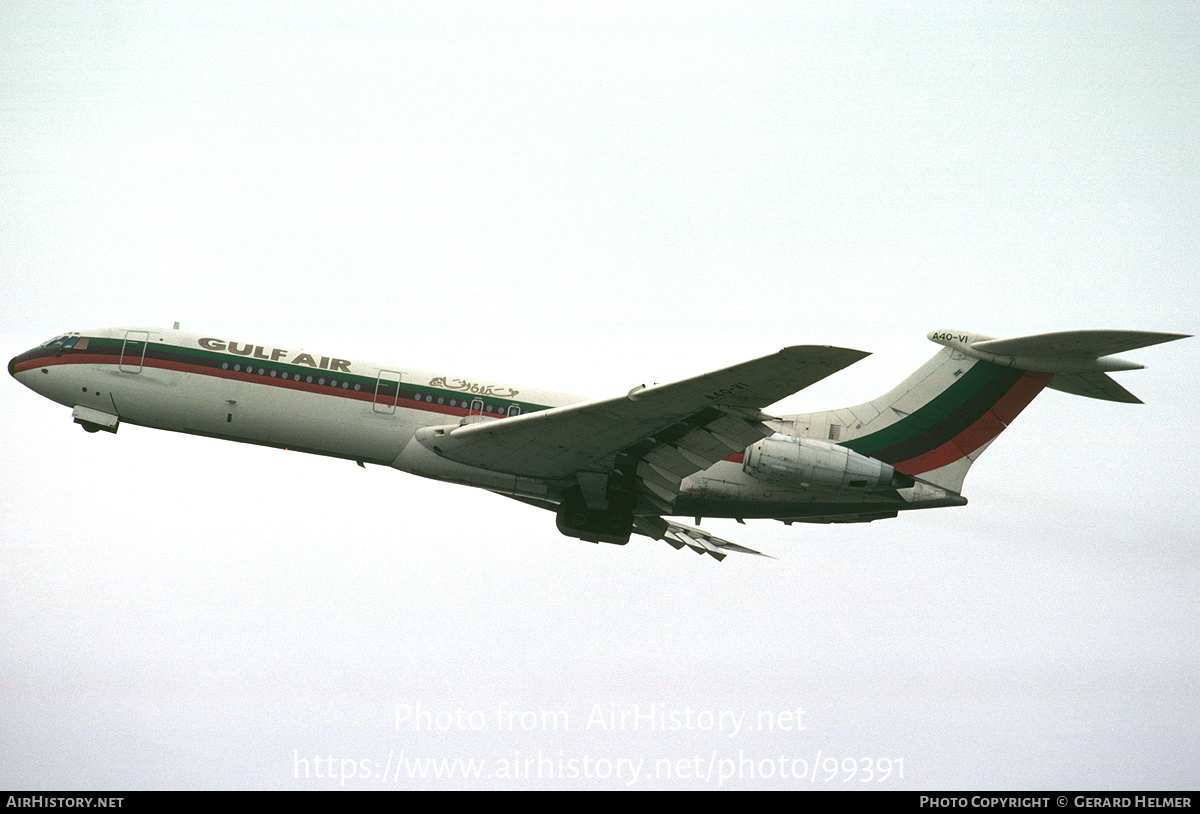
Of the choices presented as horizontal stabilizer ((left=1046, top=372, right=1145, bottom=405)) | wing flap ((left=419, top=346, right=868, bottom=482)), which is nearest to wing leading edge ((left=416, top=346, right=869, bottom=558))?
wing flap ((left=419, top=346, right=868, bottom=482))

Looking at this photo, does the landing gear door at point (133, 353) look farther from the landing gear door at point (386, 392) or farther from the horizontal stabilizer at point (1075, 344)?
the horizontal stabilizer at point (1075, 344)

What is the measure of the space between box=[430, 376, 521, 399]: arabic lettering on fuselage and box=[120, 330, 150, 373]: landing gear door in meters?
6.61

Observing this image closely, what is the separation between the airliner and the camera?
24.2 m

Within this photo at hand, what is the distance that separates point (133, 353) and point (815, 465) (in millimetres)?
→ 15280

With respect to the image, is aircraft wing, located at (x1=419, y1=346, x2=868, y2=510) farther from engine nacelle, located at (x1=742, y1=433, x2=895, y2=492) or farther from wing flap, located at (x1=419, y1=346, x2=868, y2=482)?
engine nacelle, located at (x1=742, y1=433, x2=895, y2=492)

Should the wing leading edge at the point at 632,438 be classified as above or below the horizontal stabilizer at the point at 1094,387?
below

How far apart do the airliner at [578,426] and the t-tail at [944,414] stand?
0.11 feet

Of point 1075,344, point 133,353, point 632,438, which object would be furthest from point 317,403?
point 1075,344

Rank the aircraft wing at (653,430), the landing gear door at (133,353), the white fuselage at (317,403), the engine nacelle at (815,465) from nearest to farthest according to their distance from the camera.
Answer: the aircraft wing at (653,430)
the engine nacelle at (815,465)
the white fuselage at (317,403)
the landing gear door at (133,353)

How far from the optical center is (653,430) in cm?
2319

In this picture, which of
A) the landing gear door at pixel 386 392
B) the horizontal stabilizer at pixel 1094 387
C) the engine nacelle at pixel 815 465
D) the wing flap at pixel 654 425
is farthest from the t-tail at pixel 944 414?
the landing gear door at pixel 386 392

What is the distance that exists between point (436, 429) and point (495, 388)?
1.98 meters

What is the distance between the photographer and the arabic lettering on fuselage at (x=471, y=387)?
2571 cm
